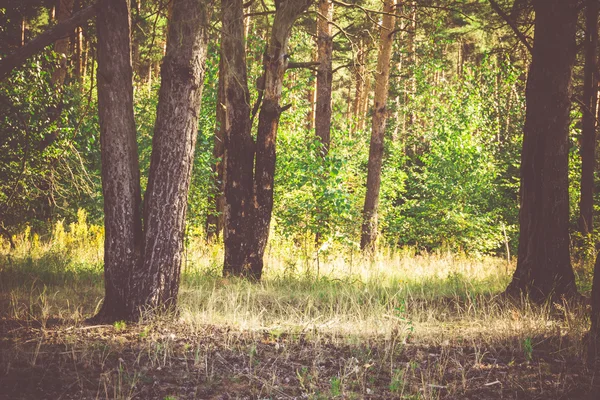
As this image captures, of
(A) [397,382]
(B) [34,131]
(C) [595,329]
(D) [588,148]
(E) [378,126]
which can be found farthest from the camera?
(E) [378,126]


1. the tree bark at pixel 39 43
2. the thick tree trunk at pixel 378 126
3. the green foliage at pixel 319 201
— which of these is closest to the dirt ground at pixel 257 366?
the tree bark at pixel 39 43

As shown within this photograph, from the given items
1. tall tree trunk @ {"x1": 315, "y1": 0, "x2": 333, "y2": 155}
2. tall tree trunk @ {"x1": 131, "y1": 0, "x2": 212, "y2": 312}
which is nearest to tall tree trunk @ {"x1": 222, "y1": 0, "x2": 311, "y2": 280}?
tall tree trunk @ {"x1": 131, "y1": 0, "x2": 212, "y2": 312}

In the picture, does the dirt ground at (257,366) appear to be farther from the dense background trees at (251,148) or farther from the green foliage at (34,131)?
Result: the green foliage at (34,131)

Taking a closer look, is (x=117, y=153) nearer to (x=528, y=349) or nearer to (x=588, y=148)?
(x=528, y=349)

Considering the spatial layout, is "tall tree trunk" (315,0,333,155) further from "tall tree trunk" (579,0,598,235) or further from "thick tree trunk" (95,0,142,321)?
"thick tree trunk" (95,0,142,321)

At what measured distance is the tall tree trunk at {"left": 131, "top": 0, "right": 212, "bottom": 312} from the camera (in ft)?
17.1

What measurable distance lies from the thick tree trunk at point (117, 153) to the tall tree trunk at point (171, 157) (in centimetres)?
16

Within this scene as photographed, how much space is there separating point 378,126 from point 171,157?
8280mm

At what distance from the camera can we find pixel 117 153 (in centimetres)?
512

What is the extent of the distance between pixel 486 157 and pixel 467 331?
37.5ft

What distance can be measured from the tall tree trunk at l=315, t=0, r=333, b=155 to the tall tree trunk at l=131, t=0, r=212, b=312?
7.69 m

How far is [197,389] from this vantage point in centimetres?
376

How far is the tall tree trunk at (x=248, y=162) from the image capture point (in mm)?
8328

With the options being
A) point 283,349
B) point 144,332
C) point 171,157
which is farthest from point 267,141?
point 283,349
